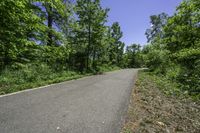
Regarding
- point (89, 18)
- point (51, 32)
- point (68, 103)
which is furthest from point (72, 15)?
point (68, 103)

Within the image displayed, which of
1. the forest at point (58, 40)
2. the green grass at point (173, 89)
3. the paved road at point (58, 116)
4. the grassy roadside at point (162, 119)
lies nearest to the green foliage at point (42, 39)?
the forest at point (58, 40)

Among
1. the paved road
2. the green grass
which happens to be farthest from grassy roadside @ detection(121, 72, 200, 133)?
the green grass

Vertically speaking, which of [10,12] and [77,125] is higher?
[10,12]

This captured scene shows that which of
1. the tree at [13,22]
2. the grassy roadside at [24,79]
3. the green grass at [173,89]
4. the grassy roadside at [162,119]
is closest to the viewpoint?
the grassy roadside at [162,119]

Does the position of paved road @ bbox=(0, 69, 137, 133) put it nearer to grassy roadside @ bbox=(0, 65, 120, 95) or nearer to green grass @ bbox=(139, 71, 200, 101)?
grassy roadside @ bbox=(0, 65, 120, 95)

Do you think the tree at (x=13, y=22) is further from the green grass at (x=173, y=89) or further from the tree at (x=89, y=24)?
the tree at (x=89, y=24)

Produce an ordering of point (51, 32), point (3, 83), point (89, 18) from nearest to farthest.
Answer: point (3, 83) → point (51, 32) → point (89, 18)

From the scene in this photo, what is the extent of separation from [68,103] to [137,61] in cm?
8823

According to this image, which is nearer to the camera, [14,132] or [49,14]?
[14,132]

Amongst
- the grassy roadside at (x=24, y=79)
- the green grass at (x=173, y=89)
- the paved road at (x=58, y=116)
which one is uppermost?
the grassy roadside at (x=24, y=79)

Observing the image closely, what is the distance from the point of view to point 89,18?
2753 centimetres

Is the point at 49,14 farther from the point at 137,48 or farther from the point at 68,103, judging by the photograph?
the point at 137,48

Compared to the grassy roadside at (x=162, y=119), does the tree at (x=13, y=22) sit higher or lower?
higher

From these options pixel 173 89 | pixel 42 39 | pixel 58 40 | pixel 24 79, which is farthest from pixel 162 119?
pixel 58 40
